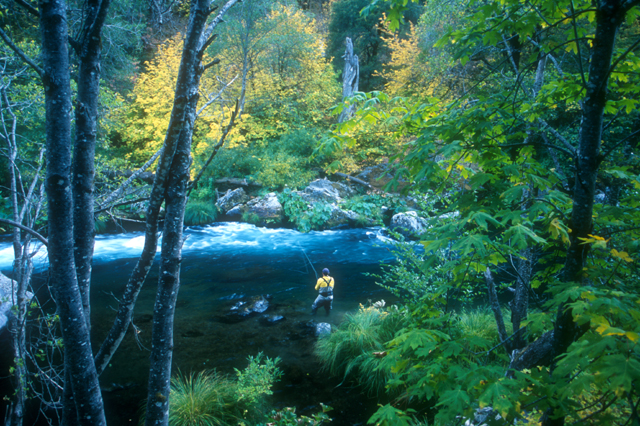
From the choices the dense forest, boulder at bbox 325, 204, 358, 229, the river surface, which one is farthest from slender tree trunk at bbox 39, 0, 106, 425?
boulder at bbox 325, 204, 358, 229

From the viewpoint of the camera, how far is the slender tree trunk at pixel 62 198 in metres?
1.75

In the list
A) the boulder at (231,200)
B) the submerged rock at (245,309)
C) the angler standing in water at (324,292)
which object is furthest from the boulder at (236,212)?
the angler standing in water at (324,292)

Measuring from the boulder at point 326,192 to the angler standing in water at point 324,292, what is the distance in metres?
8.69

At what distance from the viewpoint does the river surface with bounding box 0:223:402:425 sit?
545 cm

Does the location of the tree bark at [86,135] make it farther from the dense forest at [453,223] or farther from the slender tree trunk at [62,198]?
the slender tree trunk at [62,198]

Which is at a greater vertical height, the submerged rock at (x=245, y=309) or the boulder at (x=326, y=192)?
the boulder at (x=326, y=192)

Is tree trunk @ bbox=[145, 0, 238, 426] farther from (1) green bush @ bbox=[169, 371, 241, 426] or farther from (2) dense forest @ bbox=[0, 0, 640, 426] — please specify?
(1) green bush @ bbox=[169, 371, 241, 426]

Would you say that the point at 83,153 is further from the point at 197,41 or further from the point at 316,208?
the point at 316,208

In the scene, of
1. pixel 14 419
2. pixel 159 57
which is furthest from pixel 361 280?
pixel 159 57

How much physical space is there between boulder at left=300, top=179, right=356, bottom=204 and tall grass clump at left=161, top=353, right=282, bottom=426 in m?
11.8

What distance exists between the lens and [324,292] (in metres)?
7.89

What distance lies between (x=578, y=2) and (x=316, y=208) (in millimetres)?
13405

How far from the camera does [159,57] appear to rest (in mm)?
17922

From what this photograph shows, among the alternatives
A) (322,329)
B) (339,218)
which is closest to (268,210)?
(339,218)
